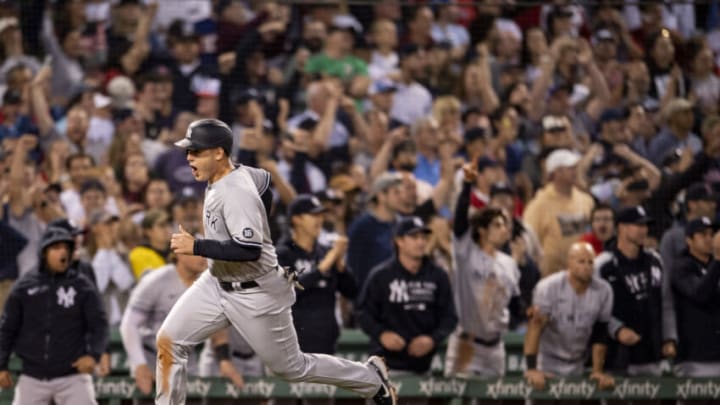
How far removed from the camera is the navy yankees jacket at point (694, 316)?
1030 centimetres

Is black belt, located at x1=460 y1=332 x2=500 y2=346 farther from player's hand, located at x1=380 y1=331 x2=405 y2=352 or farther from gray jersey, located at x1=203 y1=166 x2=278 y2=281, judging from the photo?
gray jersey, located at x1=203 y1=166 x2=278 y2=281

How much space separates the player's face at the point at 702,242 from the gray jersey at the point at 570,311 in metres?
0.83

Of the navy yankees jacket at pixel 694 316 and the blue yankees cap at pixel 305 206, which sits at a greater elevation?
the blue yankees cap at pixel 305 206

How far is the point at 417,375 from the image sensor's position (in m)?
9.92

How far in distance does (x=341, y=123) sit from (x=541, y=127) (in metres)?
1.93

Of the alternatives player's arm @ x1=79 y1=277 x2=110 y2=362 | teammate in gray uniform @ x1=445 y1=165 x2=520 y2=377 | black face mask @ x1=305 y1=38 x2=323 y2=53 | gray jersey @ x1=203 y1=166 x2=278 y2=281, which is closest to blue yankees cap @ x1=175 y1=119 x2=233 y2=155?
gray jersey @ x1=203 y1=166 x2=278 y2=281

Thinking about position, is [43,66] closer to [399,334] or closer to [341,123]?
[341,123]

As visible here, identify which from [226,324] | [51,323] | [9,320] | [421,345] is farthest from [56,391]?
[421,345]

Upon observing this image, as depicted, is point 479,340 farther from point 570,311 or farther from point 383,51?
point 383,51

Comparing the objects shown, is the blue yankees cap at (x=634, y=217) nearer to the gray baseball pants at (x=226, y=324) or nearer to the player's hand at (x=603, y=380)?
the player's hand at (x=603, y=380)

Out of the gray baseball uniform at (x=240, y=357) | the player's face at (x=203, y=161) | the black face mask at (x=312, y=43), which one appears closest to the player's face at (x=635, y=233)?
the gray baseball uniform at (x=240, y=357)

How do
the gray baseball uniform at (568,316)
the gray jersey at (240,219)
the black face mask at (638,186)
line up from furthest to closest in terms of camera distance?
the black face mask at (638,186), the gray baseball uniform at (568,316), the gray jersey at (240,219)

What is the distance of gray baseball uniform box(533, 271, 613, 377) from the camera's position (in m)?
10.0

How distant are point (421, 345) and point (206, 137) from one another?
10.4 ft
